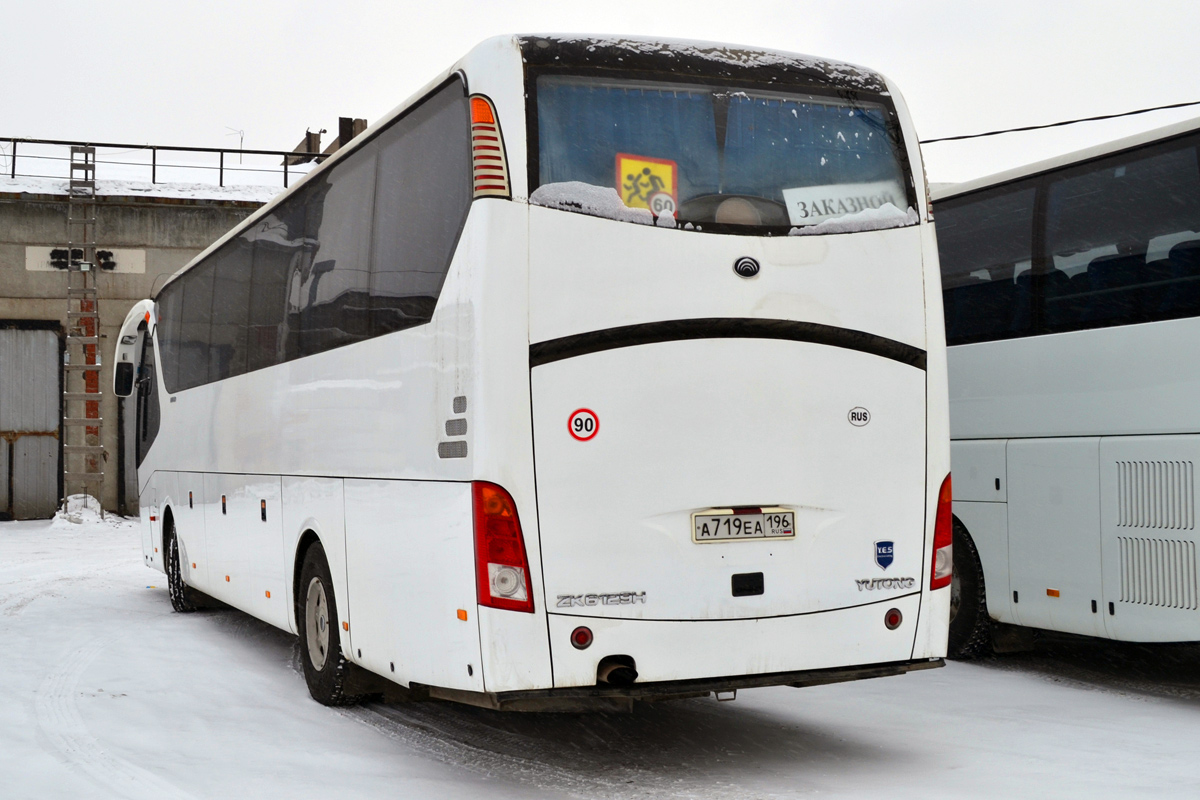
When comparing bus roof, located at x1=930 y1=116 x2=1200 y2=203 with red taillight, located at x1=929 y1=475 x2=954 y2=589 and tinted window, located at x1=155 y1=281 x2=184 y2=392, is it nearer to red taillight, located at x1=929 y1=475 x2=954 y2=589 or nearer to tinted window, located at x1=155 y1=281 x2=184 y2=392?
red taillight, located at x1=929 y1=475 x2=954 y2=589

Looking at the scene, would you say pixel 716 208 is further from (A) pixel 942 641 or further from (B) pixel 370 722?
(B) pixel 370 722

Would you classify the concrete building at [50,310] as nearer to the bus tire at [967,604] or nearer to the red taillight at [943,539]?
the bus tire at [967,604]

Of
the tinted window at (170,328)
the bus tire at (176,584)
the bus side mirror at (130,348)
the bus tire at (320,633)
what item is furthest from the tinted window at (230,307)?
the bus side mirror at (130,348)

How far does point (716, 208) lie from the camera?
6250 millimetres

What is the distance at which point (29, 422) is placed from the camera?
2661 cm

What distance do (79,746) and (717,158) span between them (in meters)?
4.48

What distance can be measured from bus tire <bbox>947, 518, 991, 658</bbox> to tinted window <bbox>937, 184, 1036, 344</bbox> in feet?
4.85

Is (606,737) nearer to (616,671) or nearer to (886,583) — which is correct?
(616,671)

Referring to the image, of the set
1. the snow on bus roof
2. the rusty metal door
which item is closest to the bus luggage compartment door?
the snow on bus roof

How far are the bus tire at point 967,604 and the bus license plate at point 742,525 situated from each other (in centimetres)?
378

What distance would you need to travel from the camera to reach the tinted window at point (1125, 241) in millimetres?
7895

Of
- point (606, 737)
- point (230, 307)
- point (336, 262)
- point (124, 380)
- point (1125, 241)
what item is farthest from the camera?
point (124, 380)

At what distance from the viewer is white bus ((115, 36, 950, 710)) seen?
5.90 meters

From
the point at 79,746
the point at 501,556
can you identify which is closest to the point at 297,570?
the point at 79,746
